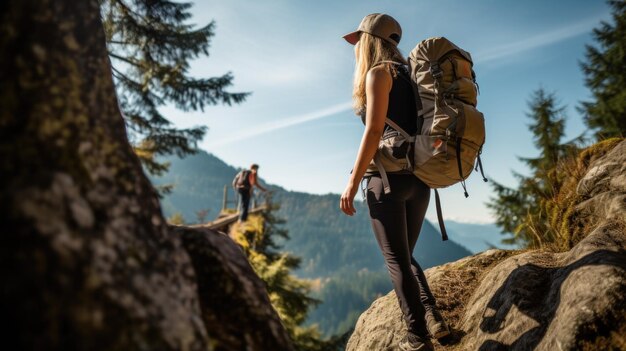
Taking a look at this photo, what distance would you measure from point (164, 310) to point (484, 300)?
125 inches

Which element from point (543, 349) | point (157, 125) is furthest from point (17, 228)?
point (157, 125)

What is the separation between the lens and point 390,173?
2559 millimetres

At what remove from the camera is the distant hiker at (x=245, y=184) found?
1359 centimetres

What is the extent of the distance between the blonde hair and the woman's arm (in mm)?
204

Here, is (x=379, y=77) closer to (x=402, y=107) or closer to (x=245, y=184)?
(x=402, y=107)

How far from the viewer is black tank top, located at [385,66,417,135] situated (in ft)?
8.64

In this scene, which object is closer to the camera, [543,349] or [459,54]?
[543,349]

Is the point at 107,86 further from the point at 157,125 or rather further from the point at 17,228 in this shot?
the point at 157,125

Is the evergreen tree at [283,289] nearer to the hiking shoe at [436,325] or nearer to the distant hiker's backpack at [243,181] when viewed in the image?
the distant hiker's backpack at [243,181]

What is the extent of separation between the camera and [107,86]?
1.42 metres

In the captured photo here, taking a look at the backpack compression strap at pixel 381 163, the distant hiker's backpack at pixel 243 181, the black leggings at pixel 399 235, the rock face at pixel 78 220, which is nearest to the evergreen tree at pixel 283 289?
the distant hiker's backpack at pixel 243 181

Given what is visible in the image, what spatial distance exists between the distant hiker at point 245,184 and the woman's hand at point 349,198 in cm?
1138

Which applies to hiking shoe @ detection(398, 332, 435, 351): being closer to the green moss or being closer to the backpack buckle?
the backpack buckle

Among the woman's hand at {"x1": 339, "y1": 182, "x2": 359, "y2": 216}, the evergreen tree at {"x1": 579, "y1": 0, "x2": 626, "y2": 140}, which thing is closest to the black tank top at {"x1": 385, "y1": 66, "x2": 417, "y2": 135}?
the woman's hand at {"x1": 339, "y1": 182, "x2": 359, "y2": 216}
